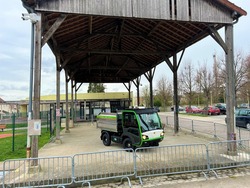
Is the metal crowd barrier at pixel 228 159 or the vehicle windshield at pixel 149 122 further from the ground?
the vehicle windshield at pixel 149 122

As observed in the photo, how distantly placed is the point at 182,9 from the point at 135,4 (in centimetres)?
182

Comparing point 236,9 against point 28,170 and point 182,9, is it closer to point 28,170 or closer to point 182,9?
point 182,9

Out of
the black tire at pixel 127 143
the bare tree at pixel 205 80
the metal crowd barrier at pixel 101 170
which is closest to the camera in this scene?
the metal crowd barrier at pixel 101 170

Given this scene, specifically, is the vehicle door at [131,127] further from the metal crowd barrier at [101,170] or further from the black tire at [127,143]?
the metal crowd barrier at [101,170]

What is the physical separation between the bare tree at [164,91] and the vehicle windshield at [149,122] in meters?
38.3

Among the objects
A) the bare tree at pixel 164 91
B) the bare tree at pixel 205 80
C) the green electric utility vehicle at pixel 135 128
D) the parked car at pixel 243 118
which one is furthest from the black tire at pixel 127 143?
the bare tree at pixel 164 91

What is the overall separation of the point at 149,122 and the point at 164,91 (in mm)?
38791

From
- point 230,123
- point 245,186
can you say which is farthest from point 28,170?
point 230,123

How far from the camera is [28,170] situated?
580cm

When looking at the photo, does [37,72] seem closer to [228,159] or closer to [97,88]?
[228,159]

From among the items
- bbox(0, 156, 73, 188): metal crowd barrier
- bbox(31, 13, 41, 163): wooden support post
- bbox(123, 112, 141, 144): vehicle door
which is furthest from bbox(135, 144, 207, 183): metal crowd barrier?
bbox(31, 13, 41, 163): wooden support post

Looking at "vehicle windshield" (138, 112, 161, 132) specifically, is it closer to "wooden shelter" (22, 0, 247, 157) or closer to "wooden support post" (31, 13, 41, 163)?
"wooden shelter" (22, 0, 247, 157)

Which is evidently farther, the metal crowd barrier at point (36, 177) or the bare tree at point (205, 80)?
the bare tree at point (205, 80)

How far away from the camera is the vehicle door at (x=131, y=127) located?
783cm
